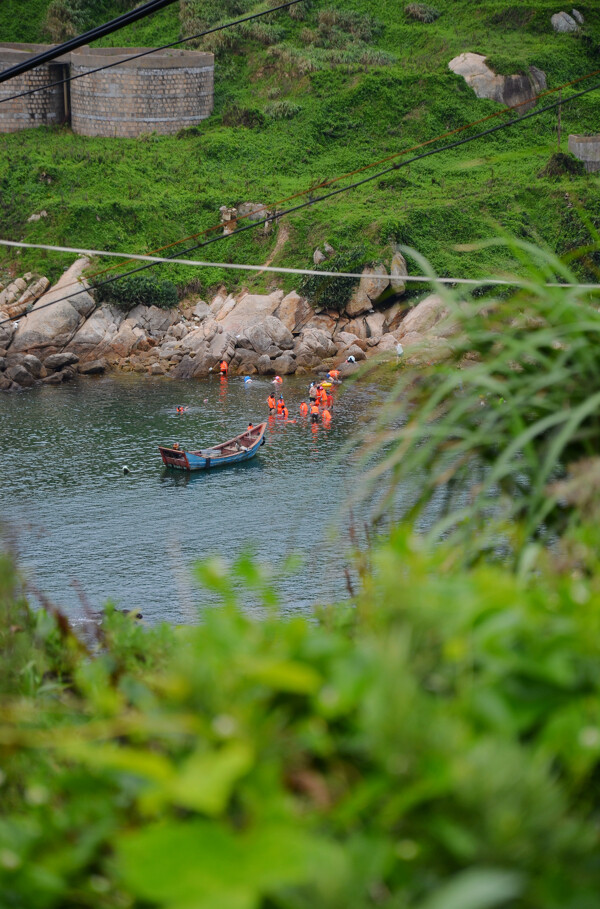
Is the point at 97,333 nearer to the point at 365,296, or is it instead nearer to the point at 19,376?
the point at 19,376

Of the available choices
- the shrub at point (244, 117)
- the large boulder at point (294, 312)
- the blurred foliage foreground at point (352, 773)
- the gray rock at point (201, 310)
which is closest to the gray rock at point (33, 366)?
the gray rock at point (201, 310)

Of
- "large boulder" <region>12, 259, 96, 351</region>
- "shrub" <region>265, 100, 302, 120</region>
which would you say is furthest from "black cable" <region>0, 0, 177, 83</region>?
"shrub" <region>265, 100, 302, 120</region>

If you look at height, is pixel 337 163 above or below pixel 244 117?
below

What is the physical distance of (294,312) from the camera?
1406 inches

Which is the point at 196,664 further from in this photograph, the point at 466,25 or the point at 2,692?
the point at 466,25

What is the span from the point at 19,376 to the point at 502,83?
28504mm

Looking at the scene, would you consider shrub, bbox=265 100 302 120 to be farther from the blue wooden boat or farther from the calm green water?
the blue wooden boat

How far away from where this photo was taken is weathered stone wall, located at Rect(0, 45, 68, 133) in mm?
42750

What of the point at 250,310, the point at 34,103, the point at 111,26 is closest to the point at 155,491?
the point at 250,310

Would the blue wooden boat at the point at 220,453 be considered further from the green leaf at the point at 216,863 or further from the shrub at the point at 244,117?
the shrub at the point at 244,117

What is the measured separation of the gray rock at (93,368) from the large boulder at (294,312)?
6.96 metres

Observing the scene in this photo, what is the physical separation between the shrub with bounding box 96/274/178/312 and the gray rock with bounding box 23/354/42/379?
14.8 feet

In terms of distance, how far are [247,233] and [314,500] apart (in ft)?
72.4

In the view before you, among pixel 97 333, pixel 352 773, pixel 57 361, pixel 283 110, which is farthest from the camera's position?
pixel 283 110
